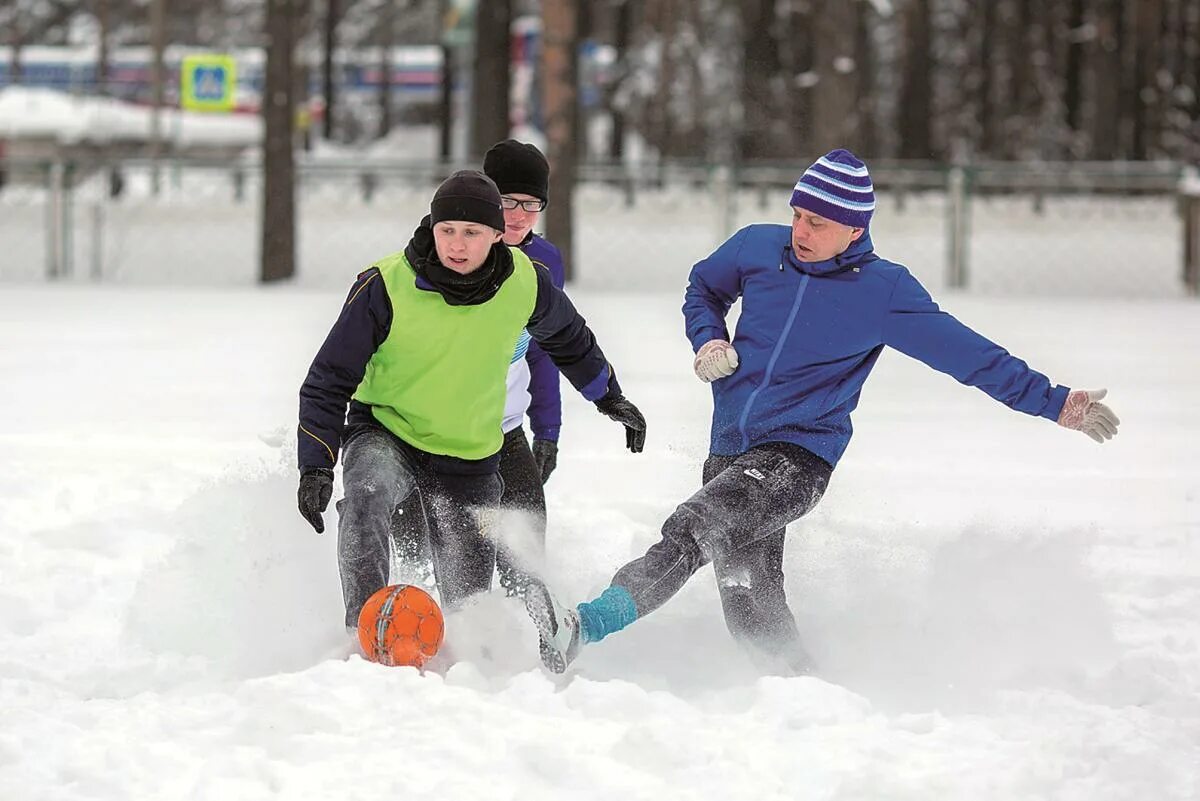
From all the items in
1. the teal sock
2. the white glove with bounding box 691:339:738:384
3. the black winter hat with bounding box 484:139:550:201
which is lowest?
the teal sock

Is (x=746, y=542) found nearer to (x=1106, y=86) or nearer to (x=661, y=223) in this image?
(x=661, y=223)

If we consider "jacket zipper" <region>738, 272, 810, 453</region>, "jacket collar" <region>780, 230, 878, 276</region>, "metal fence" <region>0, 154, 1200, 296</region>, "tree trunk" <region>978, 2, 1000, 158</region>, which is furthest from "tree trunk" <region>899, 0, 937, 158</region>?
"jacket zipper" <region>738, 272, 810, 453</region>

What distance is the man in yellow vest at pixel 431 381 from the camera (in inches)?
167

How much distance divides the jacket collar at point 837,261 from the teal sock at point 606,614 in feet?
3.31

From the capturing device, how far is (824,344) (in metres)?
4.54

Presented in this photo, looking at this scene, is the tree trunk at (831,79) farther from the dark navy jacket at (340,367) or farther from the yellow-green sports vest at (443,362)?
the dark navy jacket at (340,367)

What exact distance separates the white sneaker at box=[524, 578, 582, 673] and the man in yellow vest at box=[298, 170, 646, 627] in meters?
0.43

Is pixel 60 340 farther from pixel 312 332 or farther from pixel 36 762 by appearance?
pixel 36 762

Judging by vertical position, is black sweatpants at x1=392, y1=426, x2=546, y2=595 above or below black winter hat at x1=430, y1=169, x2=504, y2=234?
below

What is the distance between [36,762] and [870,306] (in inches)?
94.3

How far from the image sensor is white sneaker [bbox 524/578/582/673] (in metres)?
4.09

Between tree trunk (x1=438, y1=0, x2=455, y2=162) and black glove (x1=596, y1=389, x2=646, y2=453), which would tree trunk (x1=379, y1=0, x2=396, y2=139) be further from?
black glove (x1=596, y1=389, x2=646, y2=453)

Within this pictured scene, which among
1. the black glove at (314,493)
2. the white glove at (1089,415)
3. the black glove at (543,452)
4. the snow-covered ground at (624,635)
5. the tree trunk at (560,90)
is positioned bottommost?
the snow-covered ground at (624,635)

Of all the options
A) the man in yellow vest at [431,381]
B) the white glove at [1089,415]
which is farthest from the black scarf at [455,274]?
the white glove at [1089,415]
